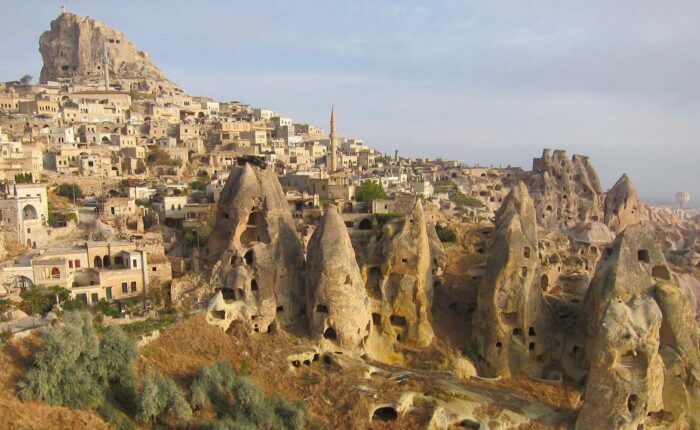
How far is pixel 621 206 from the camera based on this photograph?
221 ft

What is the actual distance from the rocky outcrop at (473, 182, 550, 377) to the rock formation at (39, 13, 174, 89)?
9346 cm

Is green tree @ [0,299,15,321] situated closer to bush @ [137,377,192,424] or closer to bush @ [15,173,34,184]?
bush @ [137,377,192,424]

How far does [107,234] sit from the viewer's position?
121 feet

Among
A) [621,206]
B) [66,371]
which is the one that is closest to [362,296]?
[66,371]

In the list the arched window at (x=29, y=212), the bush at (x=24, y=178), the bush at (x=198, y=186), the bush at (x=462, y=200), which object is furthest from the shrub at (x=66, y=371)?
the bush at (x=462, y=200)

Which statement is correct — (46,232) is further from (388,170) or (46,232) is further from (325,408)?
(388,170)

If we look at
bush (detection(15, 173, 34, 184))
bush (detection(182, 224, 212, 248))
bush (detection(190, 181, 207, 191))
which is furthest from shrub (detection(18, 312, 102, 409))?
bush (detection(190, 181, 207, 191))

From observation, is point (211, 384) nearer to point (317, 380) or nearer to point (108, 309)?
point (317, 380)

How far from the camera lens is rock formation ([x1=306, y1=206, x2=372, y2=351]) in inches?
1147

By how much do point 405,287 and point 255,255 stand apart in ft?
28.9

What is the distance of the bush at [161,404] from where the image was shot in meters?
20.4

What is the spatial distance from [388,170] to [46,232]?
45233mm

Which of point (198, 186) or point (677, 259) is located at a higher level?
point (198, 186)

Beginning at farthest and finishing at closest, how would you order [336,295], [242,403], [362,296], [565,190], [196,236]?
1. [565,190]
2. [196,236]
3. [362,296]
4. [336,295]
5. [242,403]
